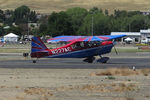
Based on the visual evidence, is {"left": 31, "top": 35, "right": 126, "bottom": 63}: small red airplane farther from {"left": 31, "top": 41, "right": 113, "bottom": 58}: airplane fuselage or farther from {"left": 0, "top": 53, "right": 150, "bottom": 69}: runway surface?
{"left": 0, "top": 53, "right": 150, "bottom": 69}: runway surface

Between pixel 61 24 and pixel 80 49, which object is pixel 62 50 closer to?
pixel 80 49

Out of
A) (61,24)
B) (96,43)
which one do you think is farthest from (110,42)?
(61,24)

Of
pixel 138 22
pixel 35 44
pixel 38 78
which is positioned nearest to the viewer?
pixel 38 78

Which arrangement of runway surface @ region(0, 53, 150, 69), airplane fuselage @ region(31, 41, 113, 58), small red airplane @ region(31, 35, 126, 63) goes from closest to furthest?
runway surface @ region(0, 53, 150, 69), small red airplane @ region(31, 35, 126, 63), airplane fuselage @ region(31, 41, 113, 58)

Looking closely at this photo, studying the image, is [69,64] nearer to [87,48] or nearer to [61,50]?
[61,50]

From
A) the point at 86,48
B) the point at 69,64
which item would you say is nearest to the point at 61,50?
the point at 69,64

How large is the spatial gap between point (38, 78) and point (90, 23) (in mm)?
115847

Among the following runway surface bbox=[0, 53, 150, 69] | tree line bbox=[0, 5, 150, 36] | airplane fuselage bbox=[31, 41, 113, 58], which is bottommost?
tree line bbox=[0, 5, 150, 36]

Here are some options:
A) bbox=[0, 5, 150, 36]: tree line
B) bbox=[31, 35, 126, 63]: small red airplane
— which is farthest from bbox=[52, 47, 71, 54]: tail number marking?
bbox=[0, 5, 150, 36]: tree line

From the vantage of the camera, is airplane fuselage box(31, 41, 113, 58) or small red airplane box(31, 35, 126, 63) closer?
small red airplane box(31, 35, 126, 63)

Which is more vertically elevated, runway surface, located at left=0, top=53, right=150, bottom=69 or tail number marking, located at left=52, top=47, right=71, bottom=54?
tail number marking, located at left=52, top=47, right=71, bottom=54

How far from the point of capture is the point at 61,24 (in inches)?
5463

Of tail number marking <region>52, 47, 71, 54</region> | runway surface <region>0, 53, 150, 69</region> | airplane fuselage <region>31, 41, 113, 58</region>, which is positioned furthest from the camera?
airplane fuselage <region>31, 41, 113, 58</region>

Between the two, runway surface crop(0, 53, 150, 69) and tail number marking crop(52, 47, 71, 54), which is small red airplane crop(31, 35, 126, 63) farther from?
runway surface crop(0, 53, 150, 69)
